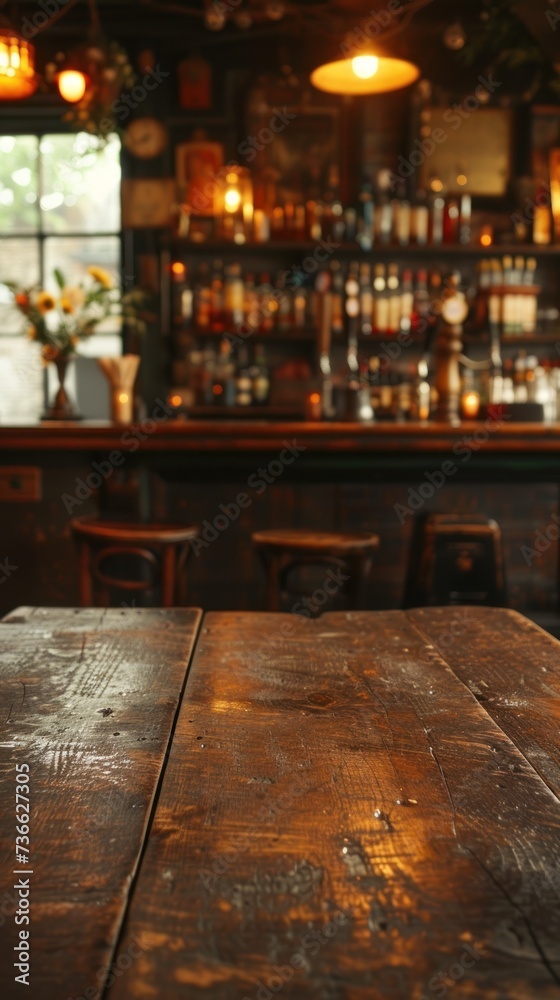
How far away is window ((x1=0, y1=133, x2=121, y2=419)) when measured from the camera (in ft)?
18.9

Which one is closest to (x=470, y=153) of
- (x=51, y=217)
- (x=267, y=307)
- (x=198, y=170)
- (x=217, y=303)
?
(x=267, y=307)

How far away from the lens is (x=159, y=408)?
569 centimetres

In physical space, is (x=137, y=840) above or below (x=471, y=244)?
below

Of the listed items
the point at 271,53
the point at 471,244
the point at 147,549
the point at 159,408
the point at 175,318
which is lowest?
the point at 147,549

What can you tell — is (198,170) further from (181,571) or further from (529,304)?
(181,571)

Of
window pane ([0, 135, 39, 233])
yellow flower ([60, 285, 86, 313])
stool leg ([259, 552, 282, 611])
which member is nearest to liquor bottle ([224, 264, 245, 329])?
window pane ([0, 135, 39, 233])

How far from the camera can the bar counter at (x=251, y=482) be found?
321cm

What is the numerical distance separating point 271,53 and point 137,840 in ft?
18.6

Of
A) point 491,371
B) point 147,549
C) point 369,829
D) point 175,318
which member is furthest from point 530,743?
point 175,318

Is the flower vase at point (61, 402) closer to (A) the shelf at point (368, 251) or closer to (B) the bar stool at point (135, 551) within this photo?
(B) the bar stool at point (135, 551)

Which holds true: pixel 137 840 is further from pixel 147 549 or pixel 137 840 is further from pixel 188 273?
pixel 188 273

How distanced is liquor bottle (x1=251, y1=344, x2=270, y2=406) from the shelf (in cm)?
63

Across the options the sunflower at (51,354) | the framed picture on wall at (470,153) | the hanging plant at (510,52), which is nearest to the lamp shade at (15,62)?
the sunflower at (51,354)

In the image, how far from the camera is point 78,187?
5.77 meters
